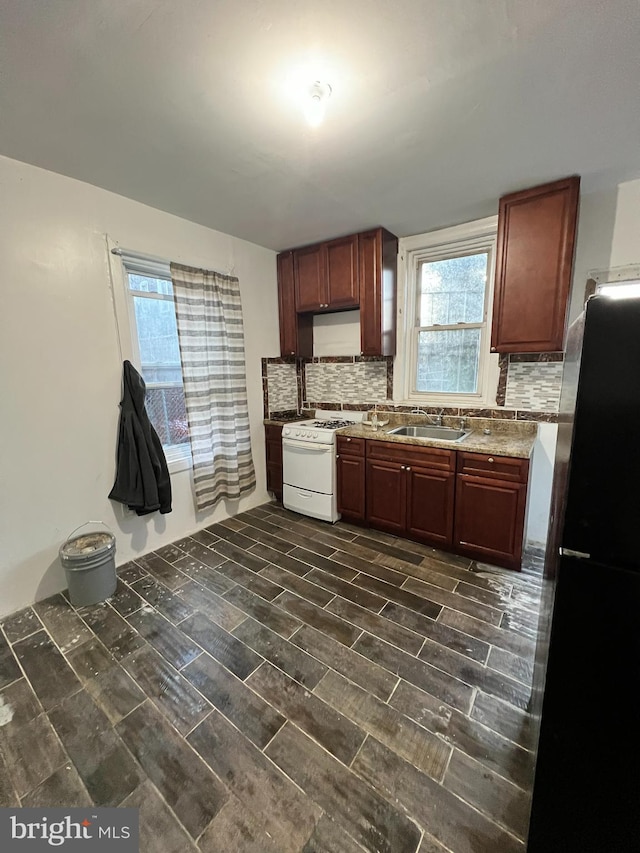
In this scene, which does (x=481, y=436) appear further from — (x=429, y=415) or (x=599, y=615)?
(x=599, y=615)

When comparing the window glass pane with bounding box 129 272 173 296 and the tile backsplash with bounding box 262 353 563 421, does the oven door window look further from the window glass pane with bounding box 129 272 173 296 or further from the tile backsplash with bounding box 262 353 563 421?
the window glass pane with bounding box 129 272 173 296

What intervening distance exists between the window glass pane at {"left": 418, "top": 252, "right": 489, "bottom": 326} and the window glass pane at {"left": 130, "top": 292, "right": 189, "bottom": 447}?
7.09 ft

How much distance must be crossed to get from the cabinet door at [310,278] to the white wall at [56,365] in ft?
3.77

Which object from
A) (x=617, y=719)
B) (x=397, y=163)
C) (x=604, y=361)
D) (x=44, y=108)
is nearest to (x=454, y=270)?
(x=397, y=163)

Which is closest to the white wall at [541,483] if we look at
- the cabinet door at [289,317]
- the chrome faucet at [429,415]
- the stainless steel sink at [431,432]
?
the stainless steel sink at [431,432]

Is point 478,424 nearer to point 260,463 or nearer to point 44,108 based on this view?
point 260,463

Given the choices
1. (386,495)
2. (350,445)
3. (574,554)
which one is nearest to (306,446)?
(350,445)

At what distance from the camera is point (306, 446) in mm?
3119

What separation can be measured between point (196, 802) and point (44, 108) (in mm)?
2778

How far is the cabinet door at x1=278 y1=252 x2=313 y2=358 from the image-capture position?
11.2 ft

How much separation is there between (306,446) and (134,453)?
4.51ft

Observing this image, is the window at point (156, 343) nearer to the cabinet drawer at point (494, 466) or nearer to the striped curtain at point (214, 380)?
the striped curtain at point (214, 380)

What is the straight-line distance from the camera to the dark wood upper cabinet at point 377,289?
2.90 metres

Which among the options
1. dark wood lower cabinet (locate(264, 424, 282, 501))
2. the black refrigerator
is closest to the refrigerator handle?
the black refrigerator
